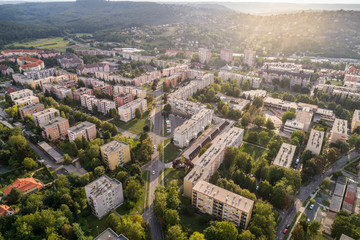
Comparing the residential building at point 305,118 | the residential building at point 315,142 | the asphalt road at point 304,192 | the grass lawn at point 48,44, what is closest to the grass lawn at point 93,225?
the asphalt road at point 304,192

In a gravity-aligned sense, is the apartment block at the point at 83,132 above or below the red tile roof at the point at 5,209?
above

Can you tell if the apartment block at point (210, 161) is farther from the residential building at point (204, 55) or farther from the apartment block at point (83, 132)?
the residential building at point (204, 55)

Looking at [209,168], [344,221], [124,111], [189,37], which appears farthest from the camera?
[189,37]

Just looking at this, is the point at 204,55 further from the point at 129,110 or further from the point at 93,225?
the point at 93,225

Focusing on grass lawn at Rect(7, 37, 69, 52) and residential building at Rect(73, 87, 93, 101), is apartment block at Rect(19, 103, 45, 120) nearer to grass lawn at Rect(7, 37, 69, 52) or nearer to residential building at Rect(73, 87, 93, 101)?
residential building at Rect(73, 87, 93, 101)

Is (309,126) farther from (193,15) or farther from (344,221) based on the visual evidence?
(193,15)

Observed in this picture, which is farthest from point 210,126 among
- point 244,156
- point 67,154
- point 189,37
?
point 189,37
